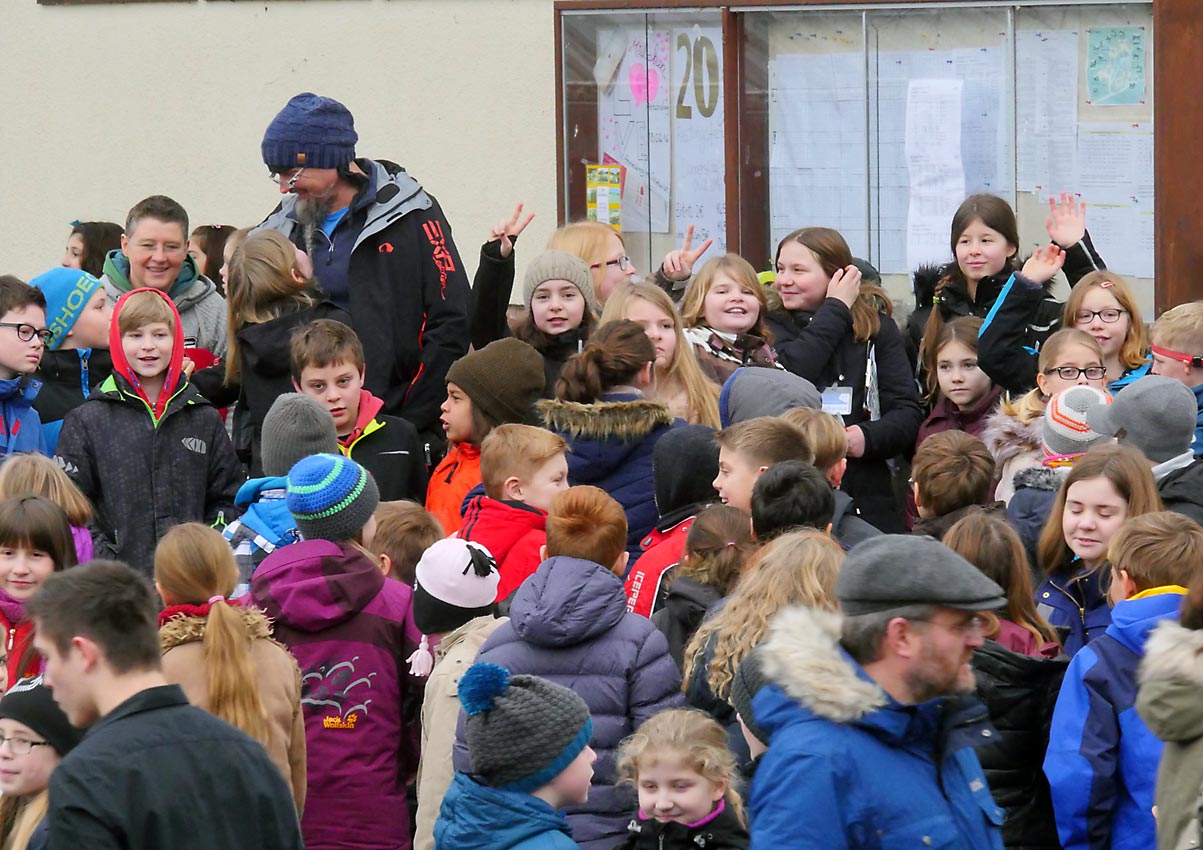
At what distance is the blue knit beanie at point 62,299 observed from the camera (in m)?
7.80

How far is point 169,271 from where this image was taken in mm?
8141

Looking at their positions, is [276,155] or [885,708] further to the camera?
[276,155]

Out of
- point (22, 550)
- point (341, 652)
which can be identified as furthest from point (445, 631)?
point (22, 550)

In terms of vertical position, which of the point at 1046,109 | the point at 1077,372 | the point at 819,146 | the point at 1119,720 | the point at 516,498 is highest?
the point at 1046,109

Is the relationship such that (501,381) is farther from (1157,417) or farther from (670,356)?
(1157,417)

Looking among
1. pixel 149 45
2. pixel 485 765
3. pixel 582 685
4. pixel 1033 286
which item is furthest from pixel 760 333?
pixel 149 45

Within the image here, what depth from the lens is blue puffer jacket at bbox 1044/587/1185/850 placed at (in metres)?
4.68

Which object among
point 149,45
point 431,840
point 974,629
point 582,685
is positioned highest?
point 149,45

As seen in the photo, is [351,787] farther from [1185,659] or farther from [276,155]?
[276,155]

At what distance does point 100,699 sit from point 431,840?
1.60 m

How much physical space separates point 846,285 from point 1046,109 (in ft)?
6.35

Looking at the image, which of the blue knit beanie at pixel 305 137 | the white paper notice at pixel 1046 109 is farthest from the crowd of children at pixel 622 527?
the white paper notice at pixel 1046 109

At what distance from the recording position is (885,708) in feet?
10.9

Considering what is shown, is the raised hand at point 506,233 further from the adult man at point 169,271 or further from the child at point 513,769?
the child at point 513,769
